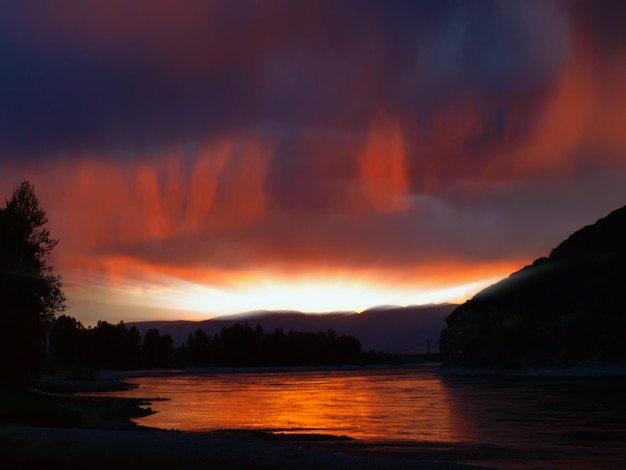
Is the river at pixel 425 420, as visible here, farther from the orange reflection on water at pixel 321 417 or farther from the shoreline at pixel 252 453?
the shoreline at pixel 252 453

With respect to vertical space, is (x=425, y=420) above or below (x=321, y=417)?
below

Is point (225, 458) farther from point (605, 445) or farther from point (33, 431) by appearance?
point (605, 445)

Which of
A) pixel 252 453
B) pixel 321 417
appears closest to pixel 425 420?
pixel 321 417

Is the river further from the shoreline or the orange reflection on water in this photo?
the shoreline

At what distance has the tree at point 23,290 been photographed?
6450cm

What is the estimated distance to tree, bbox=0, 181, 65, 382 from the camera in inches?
2539

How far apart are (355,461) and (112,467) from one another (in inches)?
431

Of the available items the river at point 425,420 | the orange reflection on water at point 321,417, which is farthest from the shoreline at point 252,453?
the orange reflection on water at point 321,417

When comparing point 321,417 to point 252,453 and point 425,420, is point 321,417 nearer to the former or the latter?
point 425,420

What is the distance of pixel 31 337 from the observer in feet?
215

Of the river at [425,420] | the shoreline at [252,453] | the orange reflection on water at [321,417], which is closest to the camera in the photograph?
the shoreline at [252,453]

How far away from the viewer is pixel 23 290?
2739 inches

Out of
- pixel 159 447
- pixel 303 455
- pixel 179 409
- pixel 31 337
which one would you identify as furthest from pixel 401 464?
pixel 179 409

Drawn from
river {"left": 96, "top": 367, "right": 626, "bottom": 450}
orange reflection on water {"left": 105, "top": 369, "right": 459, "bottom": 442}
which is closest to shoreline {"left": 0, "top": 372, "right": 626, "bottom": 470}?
river {"left": 96, "top": 367, "right": 626, "bottom": 450}
